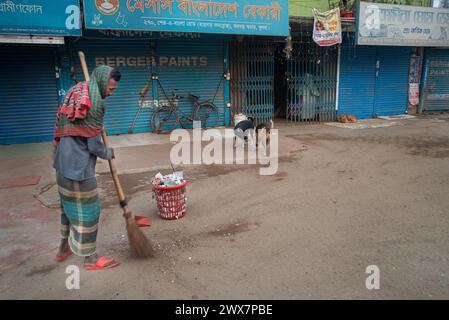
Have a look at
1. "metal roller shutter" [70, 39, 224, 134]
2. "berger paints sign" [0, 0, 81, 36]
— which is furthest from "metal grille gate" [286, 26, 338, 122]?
"berger paints sign" [0, 0, 81, 36]

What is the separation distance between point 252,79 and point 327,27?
2.74m

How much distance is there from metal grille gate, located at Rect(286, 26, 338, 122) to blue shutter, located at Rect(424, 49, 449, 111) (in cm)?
473

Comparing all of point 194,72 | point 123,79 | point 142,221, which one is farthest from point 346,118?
point 142,221

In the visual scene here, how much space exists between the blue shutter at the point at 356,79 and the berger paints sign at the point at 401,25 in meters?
0.98

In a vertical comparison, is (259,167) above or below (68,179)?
below

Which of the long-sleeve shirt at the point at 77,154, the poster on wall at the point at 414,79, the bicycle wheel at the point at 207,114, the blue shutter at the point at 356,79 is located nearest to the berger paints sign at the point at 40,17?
the bicycle wheel at the point at 207,114

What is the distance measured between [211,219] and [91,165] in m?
1.86

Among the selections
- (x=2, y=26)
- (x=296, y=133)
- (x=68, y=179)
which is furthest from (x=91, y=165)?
(x=296, y=133)

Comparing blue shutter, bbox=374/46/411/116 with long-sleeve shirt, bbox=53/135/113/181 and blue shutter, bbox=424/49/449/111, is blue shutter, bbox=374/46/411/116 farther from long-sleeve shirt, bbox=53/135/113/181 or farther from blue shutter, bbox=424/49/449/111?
long-sleeve shirt, bbox=53/135/113/181

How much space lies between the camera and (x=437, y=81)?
15148 mm

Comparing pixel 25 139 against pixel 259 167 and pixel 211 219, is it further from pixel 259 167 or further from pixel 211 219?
pixel 211 219

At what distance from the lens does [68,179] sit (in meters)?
3.36

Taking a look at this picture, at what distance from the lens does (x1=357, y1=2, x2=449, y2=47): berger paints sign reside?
1203 centimetres

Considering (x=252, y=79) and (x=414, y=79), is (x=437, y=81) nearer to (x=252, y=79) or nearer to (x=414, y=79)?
(x=414, y=79)
